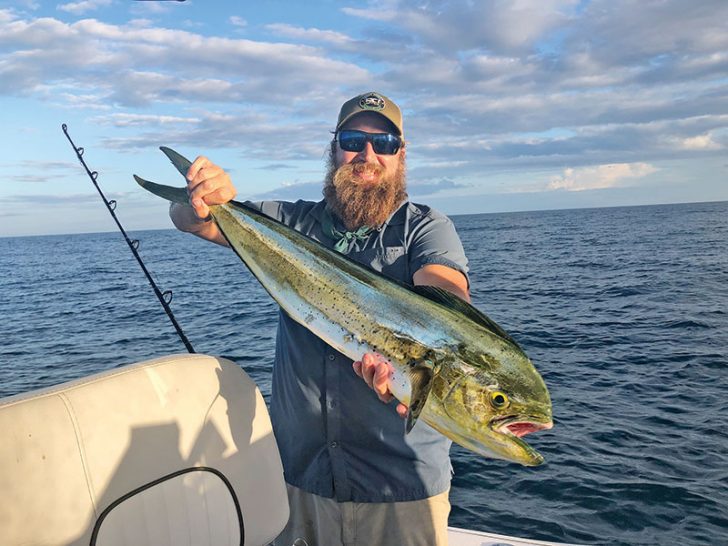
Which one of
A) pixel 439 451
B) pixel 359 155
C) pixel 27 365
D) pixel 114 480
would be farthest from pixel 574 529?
pixel 27 365

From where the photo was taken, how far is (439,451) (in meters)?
3.16

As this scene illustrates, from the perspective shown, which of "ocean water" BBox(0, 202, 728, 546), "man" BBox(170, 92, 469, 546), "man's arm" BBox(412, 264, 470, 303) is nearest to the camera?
"man's arm" BBox(412, 264, 470, 303)

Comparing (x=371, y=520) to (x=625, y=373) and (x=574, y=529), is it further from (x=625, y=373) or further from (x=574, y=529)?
(x=625, y=373)

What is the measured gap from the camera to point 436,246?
303cm

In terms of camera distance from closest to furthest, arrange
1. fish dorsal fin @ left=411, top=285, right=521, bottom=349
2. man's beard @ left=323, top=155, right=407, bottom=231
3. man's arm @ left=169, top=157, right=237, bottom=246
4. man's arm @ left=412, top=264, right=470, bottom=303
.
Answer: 1. fish dorsal fin @ left=411, top=285, right=521, bottom=349
2. man's arm @ left=169, top=157, right=237, bottom=246
3. man's arm @ left=412, top=264, right=470, bottom=303
4. man's beard @ left=323, top=155, right=407, bottom=231

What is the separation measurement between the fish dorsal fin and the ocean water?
231 inches

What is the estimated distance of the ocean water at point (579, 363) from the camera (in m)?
7.57

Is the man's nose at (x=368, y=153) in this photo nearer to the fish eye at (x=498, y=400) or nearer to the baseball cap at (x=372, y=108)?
the baseball cap at (x=372, y=108)

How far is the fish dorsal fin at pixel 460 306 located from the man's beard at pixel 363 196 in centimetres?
97

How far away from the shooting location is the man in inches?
120

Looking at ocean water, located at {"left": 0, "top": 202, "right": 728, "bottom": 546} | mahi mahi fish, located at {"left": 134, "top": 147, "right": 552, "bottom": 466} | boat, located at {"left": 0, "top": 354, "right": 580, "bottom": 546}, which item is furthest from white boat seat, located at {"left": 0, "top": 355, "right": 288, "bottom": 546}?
ocean water, located at {"left": 0, "top": 202, "right": 728, "bottom": 546}

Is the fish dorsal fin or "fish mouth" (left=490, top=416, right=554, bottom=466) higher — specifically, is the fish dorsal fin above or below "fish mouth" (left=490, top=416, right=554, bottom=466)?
above

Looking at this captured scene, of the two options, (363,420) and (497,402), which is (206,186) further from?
(497,402)

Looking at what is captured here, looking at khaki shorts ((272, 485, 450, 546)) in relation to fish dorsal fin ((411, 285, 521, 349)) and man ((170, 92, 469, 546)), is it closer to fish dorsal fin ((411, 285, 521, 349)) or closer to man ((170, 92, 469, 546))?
man ((170, 92, 469, 546))
